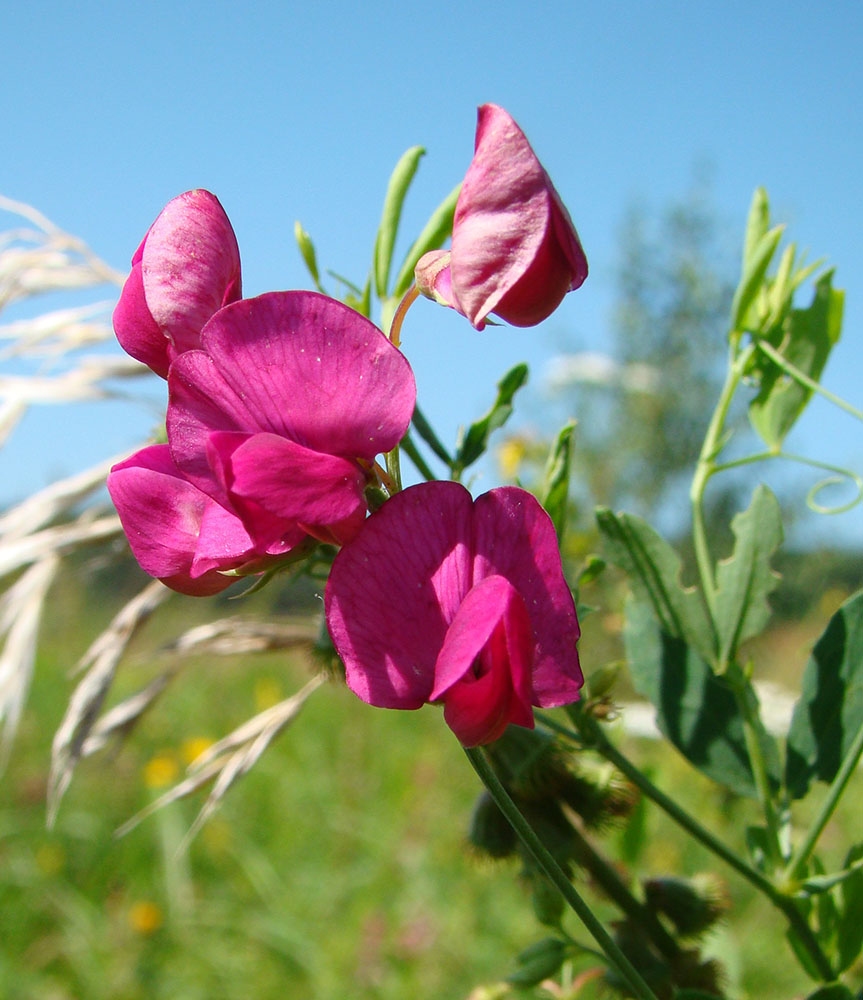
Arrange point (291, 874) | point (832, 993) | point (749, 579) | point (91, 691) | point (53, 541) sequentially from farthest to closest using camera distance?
point (291, 874) < point (53, 541) < point (91, 691) < point (749, 579) < point (832, 993)

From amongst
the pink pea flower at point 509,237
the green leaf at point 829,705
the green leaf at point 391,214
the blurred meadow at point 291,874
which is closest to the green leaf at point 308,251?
the green leaf at point 391,214

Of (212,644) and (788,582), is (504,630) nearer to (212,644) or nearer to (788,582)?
(212,644)

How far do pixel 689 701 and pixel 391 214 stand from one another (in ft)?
1.17

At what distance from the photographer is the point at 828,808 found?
50 centimetres

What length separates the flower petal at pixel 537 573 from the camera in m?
0.38

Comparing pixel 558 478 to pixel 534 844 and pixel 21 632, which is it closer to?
pixel 534 844

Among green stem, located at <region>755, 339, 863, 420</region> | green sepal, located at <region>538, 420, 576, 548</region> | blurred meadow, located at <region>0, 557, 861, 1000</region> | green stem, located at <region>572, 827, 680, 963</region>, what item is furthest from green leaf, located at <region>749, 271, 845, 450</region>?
blurred meadow, located at <region>0, 557, 861, 1000</region>

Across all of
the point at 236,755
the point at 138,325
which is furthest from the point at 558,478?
the point at 236,755

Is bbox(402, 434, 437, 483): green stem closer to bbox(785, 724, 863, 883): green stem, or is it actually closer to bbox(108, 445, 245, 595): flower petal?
bbox(108, 445, 245, 595): flower petal

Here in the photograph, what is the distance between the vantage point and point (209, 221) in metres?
0.42

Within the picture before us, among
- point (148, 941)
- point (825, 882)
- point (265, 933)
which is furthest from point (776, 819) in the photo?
point (148, 941)

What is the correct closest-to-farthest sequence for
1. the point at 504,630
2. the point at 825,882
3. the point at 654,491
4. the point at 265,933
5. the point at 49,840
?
the point at 504,630 < the point at 825,882 < the point at 265,933 < the point at 49,840 < the point at 654,491

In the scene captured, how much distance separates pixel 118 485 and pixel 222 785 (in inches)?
12.4

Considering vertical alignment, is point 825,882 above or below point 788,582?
above
